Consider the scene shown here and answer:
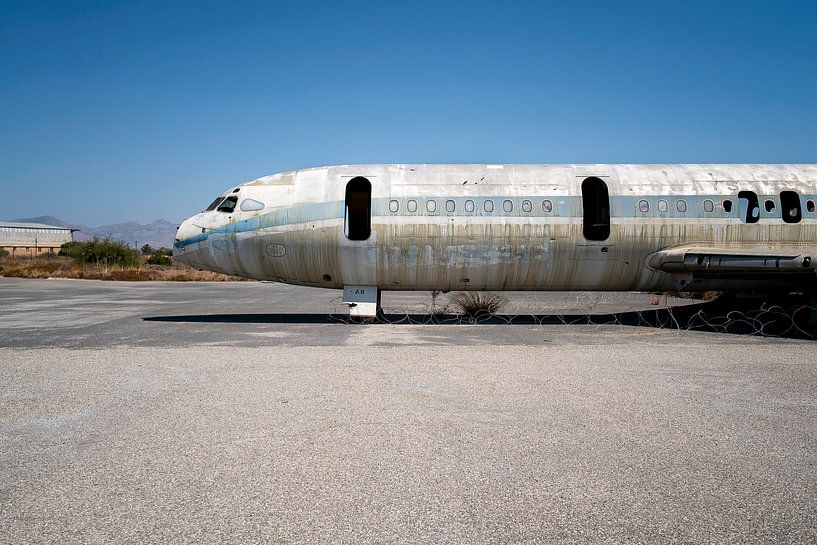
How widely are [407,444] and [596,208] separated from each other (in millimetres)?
11217

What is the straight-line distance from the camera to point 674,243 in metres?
13.0

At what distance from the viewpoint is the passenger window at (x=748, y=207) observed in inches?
513

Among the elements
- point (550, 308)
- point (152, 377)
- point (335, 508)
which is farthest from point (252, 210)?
point (335, 508)

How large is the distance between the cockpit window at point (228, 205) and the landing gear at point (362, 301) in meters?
3.51

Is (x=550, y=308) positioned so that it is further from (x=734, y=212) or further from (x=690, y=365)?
(x=690, y=365)

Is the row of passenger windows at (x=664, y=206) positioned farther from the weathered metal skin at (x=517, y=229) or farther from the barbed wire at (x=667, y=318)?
the barbed wire at (x=667, y=318)

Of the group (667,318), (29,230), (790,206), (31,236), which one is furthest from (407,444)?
(29,230)

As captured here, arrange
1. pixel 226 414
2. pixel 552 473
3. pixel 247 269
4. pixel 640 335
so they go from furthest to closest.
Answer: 1. pixel 247 269
2. pixel 640 335
3. pixel 226 414
4. pixel 552 473

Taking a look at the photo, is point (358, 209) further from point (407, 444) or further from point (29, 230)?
point (29, 230)

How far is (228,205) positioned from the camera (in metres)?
13.8

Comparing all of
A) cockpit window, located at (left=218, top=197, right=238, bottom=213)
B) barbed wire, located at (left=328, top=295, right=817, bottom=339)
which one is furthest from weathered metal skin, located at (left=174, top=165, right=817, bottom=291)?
barbed wire, located at (left=328, top=295, right=817, bottom=339)

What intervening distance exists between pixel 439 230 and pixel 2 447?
32.0 ft

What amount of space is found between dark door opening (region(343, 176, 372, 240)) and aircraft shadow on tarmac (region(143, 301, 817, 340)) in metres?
2.33

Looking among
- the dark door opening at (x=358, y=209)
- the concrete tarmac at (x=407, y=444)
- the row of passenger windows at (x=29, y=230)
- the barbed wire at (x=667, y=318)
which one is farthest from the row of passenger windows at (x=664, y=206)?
the row of passenger windows at (x=29, y=230)
